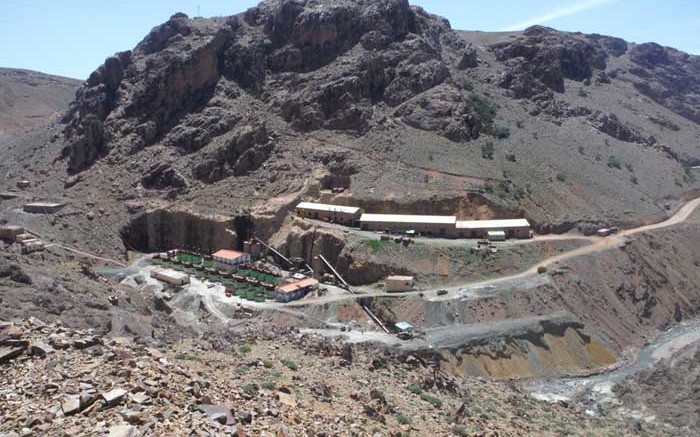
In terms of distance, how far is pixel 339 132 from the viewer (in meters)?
76.4

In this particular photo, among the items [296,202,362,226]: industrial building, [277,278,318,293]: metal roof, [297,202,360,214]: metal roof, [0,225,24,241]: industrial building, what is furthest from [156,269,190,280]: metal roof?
[297,202,360,214]: metal roof

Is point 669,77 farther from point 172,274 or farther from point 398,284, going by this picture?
point 172,274

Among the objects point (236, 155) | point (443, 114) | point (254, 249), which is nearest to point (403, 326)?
point (254, 249)

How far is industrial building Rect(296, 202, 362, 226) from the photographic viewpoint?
63.9m

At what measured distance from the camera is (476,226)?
61.5 meters

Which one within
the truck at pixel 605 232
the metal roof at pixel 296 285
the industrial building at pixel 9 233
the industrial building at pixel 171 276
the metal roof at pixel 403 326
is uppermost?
the truck at pixel 605 232

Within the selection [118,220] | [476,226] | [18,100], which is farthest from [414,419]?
[18,100]

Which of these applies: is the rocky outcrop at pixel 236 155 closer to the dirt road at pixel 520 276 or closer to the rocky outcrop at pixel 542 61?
the dirt road at pixel 520 276

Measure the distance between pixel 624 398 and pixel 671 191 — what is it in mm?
48350

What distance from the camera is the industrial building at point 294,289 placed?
174ft

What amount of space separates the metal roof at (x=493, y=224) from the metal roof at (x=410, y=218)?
1.24 m

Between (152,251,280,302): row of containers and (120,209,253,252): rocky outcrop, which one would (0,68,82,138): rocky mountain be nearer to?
(120,209,253,252): rocky outcrop

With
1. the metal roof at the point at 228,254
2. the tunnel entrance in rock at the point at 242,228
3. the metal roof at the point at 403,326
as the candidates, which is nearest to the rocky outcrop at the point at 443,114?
the tunnel entrance in rock at the point at 242,228

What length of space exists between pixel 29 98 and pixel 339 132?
380ft
